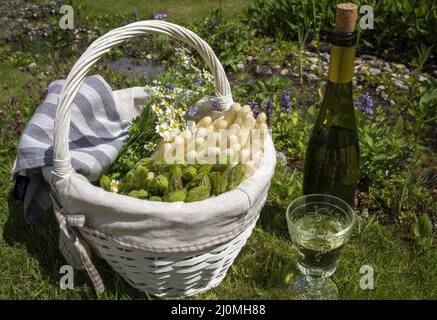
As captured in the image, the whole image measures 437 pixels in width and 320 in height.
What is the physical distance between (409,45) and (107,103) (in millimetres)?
2449

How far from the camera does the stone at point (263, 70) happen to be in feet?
11.5

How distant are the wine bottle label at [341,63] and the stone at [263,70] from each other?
1733mm

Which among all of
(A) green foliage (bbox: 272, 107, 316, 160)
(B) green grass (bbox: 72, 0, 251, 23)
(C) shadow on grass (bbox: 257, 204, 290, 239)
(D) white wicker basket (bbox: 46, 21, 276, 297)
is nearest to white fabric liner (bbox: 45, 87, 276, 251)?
(D) white wicker basket (bbox: 46, 21, 276, 297)

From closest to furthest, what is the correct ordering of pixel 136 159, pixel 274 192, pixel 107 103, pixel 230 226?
pixel 230 226 → pixel 136 159 → pixel 107 103 → pixel 274 192

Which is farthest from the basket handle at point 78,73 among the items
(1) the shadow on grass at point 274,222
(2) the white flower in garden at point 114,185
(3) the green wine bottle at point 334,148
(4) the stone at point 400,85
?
(4) the stone at point 400,85

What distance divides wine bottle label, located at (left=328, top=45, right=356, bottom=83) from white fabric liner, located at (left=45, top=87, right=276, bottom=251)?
18.9 inches

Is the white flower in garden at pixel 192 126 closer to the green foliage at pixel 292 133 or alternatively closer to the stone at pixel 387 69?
the green foliage at pixel 292 133

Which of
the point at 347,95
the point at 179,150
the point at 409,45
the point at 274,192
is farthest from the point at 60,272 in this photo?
the point at 409,45

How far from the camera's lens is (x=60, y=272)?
6.57ft

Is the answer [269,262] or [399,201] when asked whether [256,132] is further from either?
[399,201]

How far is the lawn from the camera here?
199 centimetres

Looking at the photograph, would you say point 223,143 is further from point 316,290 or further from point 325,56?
point 325,56

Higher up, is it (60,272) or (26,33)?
(26,33)

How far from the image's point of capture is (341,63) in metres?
1.71
